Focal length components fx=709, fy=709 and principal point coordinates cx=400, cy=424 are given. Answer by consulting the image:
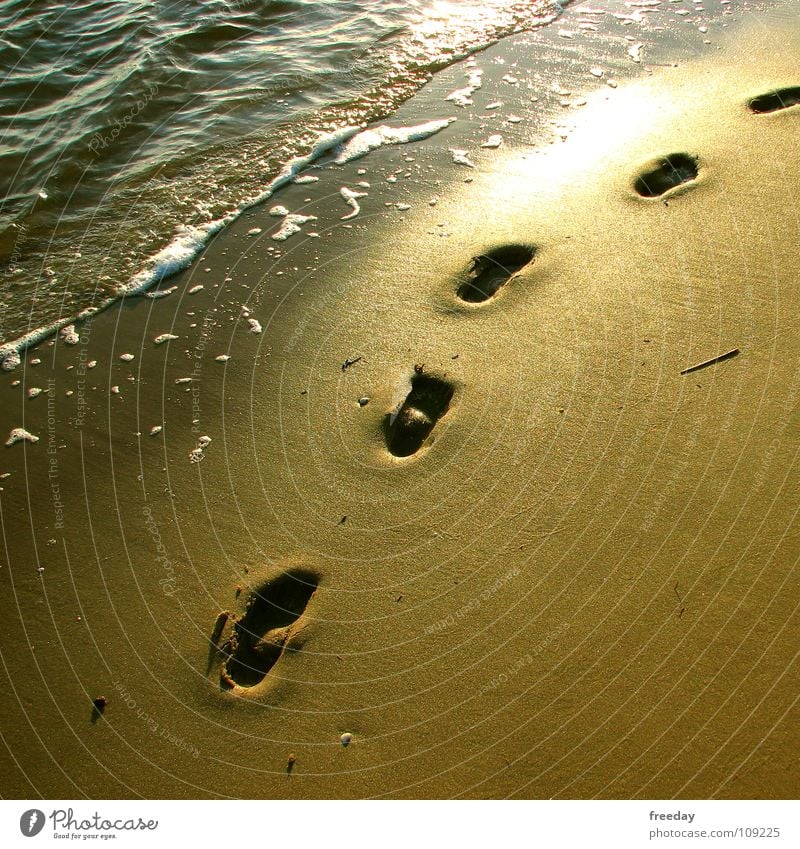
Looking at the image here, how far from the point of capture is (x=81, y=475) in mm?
3486

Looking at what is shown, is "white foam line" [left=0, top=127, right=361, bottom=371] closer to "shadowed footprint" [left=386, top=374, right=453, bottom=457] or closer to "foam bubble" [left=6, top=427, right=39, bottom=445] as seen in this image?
"foam bubble" [left=6, top=427, right=39, bottom=445]

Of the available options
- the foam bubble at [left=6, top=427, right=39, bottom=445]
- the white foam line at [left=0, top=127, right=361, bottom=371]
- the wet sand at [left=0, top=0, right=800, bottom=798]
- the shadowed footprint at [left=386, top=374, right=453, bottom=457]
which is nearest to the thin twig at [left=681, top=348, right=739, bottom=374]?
the wet sand at [left=0, top=0, right=800, bottom=798]

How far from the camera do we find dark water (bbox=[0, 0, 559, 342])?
4.99 m

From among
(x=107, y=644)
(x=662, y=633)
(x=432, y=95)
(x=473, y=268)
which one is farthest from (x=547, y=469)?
(x=432, y=95)

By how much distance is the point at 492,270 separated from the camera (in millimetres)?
4176

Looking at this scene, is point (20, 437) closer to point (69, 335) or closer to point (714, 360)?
point (69, 335)

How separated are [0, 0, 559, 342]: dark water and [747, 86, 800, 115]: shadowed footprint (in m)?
2.79

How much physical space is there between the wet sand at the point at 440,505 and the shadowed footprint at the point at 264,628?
0.01 meters

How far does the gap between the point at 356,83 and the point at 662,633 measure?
5691mm

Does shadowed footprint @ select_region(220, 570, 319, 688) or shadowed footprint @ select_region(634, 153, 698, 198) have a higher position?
shadowed footprint @ select_region(634, 153, 698, 198)

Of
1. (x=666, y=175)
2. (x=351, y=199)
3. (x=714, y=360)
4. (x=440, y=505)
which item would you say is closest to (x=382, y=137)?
(x=351, y=199)

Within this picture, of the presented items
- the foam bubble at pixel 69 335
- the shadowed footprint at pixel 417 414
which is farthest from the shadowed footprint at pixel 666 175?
the foam bubble at pixel 69 335

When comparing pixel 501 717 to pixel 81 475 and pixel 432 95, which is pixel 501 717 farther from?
pixel 432 95

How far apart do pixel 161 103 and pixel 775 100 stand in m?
5.12
